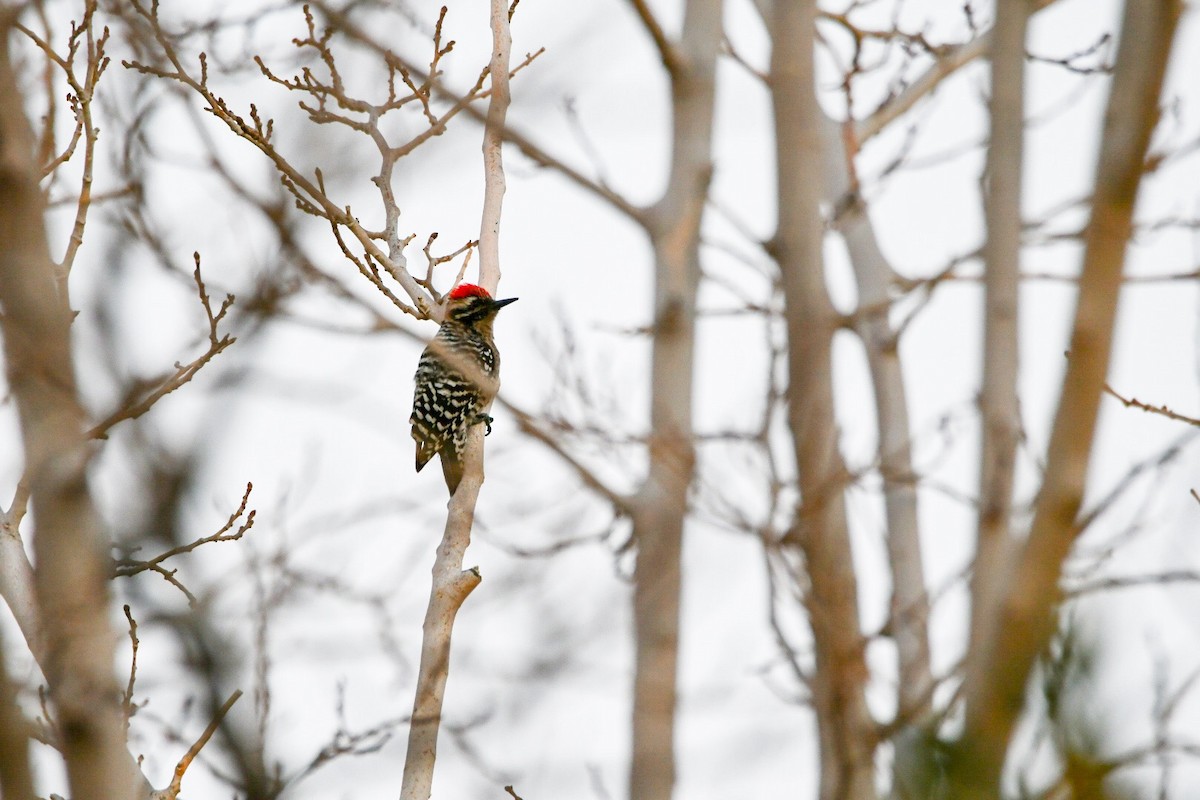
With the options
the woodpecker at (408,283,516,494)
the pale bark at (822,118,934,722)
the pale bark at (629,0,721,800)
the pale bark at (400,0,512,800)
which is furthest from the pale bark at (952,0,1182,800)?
the woodpecker at (408,283,516,494)

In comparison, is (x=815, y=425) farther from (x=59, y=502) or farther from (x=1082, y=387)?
(x=59, y=502)

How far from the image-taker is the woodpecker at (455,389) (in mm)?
7102

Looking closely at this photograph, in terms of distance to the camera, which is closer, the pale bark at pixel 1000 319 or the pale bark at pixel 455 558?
the pale bark at pixel 1000 319

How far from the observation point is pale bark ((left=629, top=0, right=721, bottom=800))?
208 centimetres

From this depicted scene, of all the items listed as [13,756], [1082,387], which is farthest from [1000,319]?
[13,756]

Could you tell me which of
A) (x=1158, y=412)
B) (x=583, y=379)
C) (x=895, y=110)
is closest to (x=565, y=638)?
(x=583, y=379)

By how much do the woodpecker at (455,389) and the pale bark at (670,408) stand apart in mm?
3889

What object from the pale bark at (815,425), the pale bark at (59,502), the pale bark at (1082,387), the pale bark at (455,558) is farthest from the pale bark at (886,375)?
the pale bark at (59,502)

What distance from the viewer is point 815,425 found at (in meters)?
2.04

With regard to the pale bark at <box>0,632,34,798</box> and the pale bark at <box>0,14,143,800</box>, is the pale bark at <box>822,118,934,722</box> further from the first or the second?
the pale bark at <box>0,632,34,798</box>

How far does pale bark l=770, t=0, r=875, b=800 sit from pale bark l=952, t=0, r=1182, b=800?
0.21 metres

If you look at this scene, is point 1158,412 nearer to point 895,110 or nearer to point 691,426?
point 895,110

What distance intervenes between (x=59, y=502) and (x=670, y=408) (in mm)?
978

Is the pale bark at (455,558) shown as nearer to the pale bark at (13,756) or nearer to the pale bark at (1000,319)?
the pale bark at (13,756)
